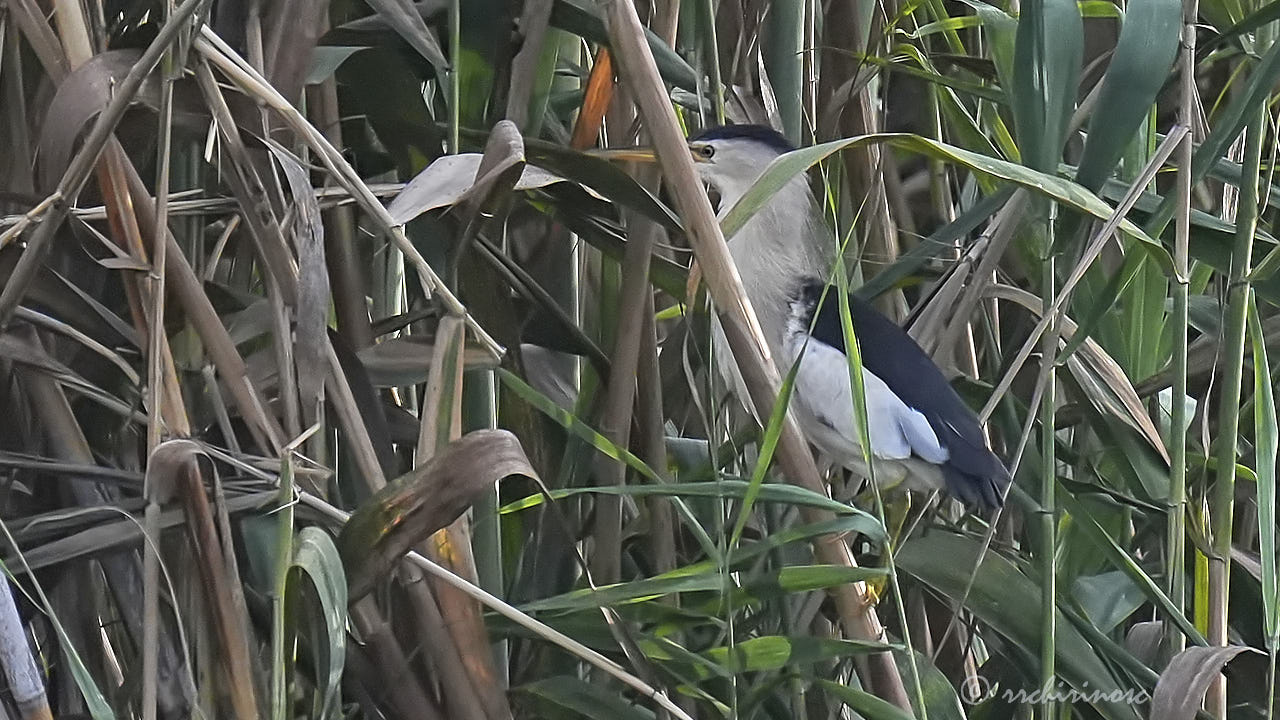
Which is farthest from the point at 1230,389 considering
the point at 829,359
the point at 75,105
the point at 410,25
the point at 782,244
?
the point at 75,105

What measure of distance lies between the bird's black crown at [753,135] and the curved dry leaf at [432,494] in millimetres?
395

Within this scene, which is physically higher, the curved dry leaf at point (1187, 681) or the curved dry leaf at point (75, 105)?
the curved dry leaf at point (75, 105)

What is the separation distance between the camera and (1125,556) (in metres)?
0.91

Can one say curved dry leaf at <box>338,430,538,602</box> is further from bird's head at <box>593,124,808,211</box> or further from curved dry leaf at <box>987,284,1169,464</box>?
curved dry leaf at <box>987,284,1169,464</box>

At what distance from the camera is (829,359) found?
1143 millimetres

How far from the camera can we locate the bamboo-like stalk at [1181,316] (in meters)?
0.89

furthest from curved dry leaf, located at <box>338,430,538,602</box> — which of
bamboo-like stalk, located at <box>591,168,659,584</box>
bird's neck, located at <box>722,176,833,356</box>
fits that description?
bird's neck, located at <box>722,176,833,356</box>

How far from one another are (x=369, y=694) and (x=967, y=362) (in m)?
0.58

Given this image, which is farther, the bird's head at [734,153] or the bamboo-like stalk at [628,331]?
the bird's head at [734,153]

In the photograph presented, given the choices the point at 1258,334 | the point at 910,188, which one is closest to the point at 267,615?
the point at 1258,334

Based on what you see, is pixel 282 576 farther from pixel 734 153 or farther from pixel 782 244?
pixel 782 244

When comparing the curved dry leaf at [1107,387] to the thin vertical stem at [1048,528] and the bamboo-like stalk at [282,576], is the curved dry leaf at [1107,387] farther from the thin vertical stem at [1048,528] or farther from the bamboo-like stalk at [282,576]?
the bamboo-like stalk at [282,576]

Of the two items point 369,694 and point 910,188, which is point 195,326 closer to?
point 369,694

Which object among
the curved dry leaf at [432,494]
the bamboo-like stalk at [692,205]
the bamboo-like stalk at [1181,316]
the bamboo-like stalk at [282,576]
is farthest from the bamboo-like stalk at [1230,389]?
the bamboo-like stalk at [282,576]
